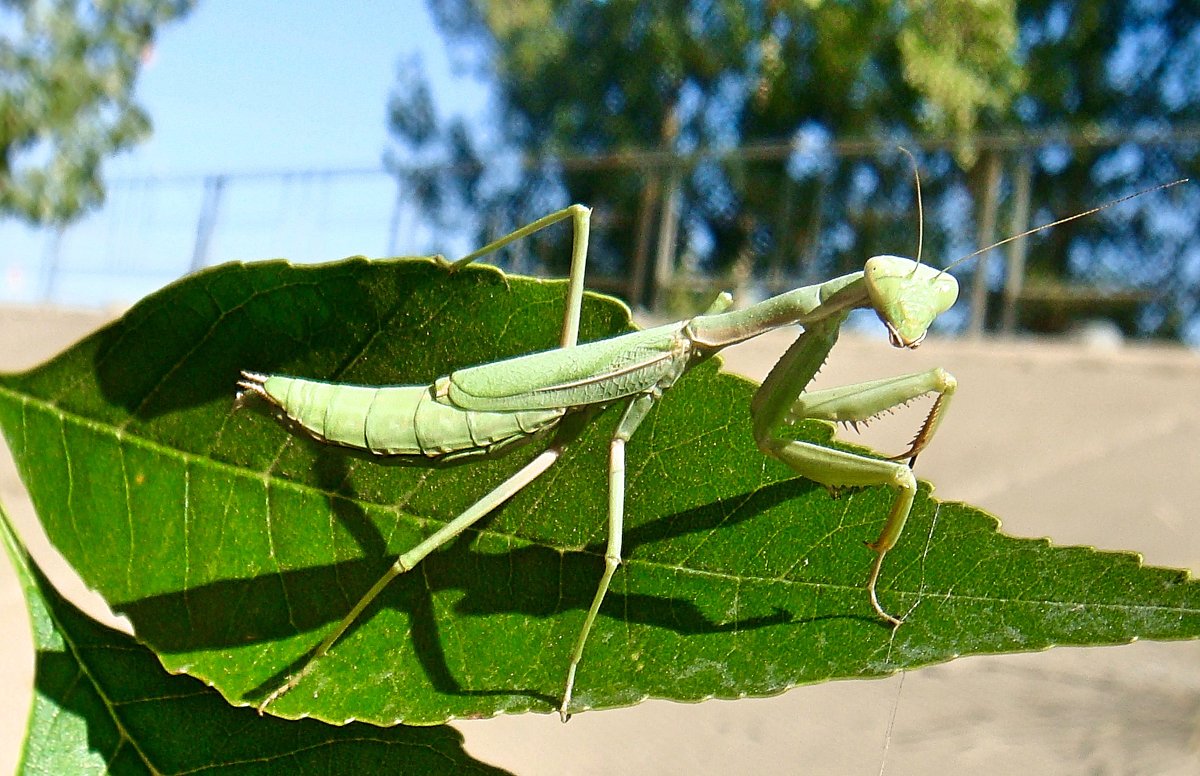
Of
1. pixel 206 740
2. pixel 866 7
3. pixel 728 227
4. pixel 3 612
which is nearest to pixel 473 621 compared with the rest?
pixel 206 740

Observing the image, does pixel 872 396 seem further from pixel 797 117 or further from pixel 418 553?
pixel 797 117

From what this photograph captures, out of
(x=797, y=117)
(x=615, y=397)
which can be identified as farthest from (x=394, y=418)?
(x=797, y=117)

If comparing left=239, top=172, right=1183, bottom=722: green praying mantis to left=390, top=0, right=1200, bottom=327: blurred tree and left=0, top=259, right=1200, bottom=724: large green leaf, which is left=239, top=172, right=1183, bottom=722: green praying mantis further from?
left=390, top=0, right=1200, bottom=327: blurred tree

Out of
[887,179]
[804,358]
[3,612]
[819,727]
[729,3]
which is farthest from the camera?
[729,3]

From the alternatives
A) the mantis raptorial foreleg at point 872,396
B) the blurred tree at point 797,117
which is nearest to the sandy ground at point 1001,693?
the mantis raptorial foreleg at point 872,396

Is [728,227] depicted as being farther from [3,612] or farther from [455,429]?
[455,429]

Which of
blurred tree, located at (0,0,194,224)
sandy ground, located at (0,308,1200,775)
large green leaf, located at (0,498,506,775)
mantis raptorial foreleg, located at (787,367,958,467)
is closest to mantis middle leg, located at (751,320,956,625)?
mantis raptorial foreleg, located at (787,367,958,467)
